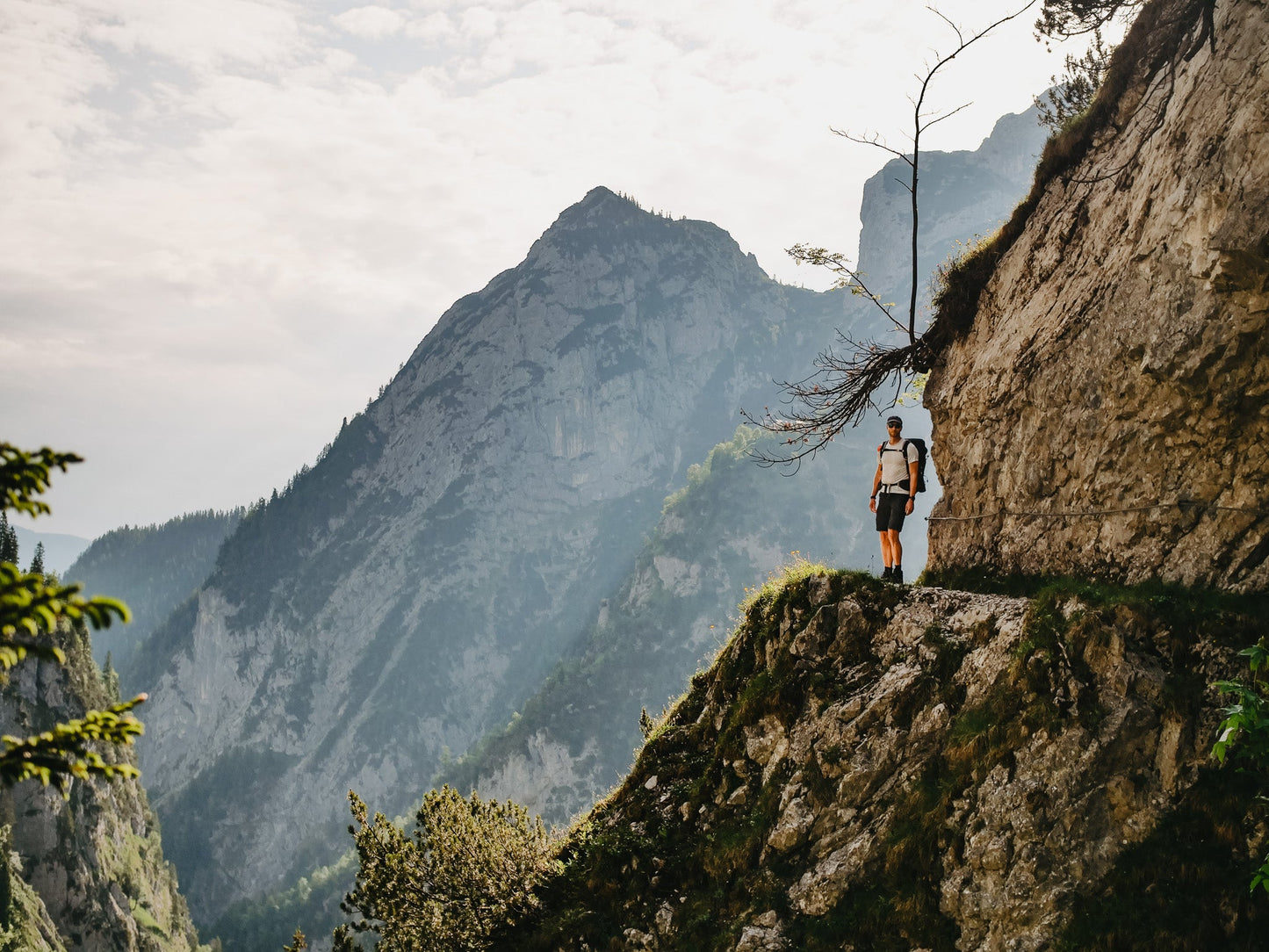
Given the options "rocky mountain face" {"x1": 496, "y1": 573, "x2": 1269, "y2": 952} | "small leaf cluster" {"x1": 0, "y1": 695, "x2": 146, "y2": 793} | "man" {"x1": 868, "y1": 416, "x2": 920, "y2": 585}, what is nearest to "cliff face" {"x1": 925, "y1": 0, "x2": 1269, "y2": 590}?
"man" {"x1": 868, "y1": 416, "x2": 920, "y2": 585}

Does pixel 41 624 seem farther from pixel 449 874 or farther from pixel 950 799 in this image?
pixel 449 874

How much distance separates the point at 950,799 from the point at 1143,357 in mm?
5166

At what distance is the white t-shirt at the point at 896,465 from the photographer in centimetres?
1224

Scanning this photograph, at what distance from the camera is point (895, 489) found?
12320 millimetres

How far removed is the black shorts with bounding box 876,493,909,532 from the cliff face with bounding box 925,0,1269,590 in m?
0.89

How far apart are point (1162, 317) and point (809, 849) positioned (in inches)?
263

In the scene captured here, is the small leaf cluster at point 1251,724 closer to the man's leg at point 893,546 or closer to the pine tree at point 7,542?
the man's leg at point 893,546

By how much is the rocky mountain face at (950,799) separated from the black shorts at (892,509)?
1495 mm

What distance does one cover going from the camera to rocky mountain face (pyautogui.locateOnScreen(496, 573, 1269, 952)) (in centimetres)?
679

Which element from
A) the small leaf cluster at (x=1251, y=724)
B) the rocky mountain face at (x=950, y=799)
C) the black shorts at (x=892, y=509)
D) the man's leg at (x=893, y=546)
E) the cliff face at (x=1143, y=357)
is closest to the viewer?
the small leaf cluster at (x=1251, y=724)

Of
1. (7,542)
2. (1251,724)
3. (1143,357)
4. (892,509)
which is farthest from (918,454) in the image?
(7,542)

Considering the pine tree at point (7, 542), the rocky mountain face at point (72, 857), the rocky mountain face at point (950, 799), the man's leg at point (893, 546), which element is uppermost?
the pine tree at point (7, 542)

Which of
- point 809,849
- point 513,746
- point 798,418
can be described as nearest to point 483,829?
point 809,849

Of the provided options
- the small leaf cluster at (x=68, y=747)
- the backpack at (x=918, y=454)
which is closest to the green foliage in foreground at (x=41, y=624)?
the small leaf cluster at (x=68, y=747)
